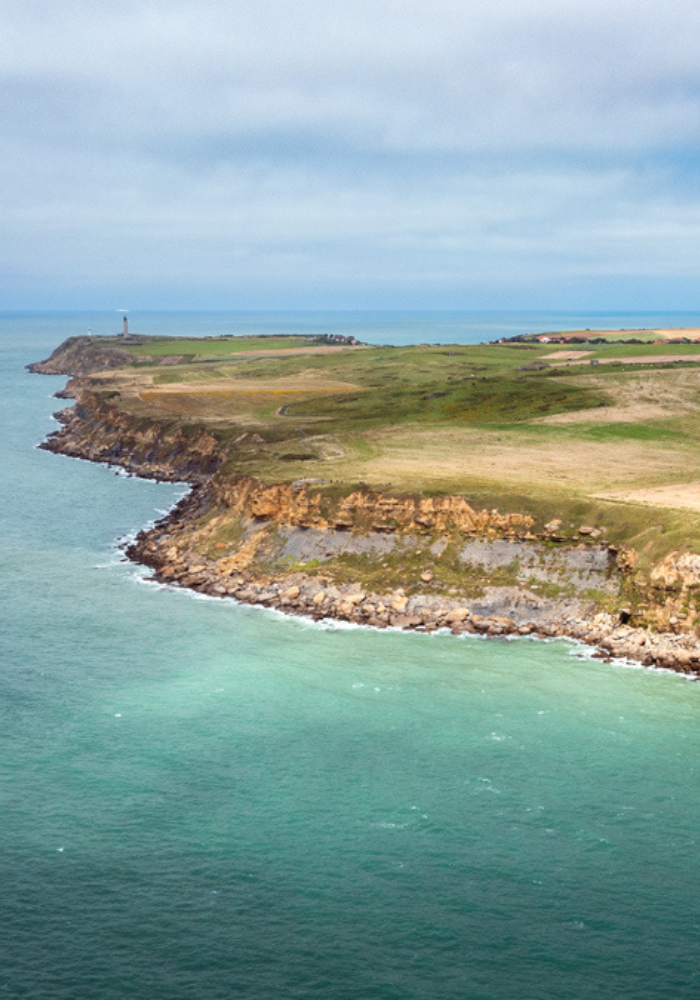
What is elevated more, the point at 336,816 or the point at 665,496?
the point at 665,496

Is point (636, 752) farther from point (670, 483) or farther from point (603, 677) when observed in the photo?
point (670, 483)

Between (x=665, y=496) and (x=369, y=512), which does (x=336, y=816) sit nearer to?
(x=369, y=512)

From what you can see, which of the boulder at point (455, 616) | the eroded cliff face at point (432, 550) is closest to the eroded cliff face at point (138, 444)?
the eroded cliff face at point (432, 550)

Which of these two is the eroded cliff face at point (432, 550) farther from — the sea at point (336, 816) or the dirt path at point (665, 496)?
the dirt path at point (665, 496)

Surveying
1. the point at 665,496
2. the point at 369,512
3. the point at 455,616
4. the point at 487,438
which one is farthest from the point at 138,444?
the point at 665,496

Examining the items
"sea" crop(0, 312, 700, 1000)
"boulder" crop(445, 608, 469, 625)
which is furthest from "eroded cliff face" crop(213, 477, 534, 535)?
"sea" crop(0, 312, 700, 1000)
